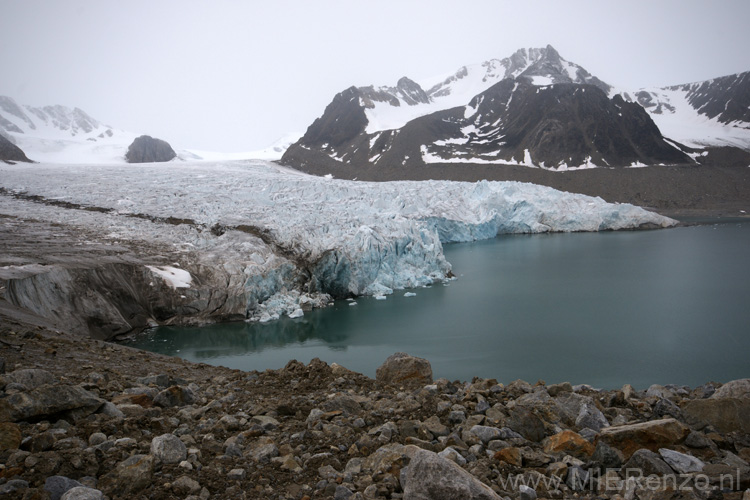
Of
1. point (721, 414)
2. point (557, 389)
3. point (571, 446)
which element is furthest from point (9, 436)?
point (721, 414)

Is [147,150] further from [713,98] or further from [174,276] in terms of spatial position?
[713,98]

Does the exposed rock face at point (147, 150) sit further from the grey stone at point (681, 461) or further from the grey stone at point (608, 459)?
the grey stone at point (681, 461)

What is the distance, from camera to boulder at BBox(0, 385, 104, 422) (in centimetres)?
255

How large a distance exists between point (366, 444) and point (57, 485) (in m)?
1.58

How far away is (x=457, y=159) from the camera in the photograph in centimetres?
5797

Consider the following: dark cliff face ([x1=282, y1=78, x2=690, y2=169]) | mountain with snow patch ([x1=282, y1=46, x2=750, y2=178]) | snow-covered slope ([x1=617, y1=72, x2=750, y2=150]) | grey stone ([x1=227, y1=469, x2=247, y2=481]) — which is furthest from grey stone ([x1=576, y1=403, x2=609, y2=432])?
snow-covered slope ([x1=617, y1=72, x2=750, y2=150])

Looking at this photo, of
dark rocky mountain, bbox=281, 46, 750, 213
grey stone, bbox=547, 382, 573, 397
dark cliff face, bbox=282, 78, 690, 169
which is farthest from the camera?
dark cliff face, bbox=282, 78, 690, 169

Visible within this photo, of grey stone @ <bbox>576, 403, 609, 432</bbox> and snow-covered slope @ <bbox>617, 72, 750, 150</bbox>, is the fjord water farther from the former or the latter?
snow-covered slope @ <bbox>617, 72, 750, 150</bbox>

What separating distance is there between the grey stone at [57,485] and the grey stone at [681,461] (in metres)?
3.04

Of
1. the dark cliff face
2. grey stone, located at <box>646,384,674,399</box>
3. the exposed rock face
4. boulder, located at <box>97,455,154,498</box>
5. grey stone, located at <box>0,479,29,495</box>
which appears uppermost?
the dark cliff face

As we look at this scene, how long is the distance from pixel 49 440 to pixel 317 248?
12.5 metres

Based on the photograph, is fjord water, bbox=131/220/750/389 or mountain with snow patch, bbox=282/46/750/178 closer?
fjord water, bbox=131/220/750/389

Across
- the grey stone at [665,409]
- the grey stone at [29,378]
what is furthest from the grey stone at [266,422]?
the grey stone at [665,409]

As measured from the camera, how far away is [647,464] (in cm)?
235
